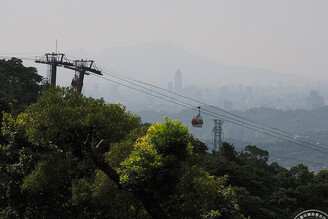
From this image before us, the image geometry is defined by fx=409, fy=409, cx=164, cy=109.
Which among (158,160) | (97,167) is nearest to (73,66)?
(97,167)

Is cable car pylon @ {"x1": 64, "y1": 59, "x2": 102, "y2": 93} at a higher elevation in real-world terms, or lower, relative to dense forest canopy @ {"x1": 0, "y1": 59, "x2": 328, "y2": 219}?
higher

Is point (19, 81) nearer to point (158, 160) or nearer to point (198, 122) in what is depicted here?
point (198, 122)

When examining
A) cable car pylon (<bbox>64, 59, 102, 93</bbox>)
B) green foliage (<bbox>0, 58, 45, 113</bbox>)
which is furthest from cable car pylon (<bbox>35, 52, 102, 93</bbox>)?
green foliage (<bbox>0, 58, 45, 113</bbox>)

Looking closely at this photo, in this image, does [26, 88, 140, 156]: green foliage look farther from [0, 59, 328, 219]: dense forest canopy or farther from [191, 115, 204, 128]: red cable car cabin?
[191, 115, 204, 128]: red cable car cabin

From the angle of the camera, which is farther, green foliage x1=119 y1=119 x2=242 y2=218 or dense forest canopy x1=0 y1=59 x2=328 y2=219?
dense forest canopy x1=0 y1=59 x2=328 y2=219

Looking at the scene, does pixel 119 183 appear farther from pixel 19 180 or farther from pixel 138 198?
pixel 19 180

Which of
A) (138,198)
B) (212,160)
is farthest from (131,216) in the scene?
(212,160)

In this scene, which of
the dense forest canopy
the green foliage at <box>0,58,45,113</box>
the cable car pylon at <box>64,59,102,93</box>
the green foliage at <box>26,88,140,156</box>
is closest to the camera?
the dense forest canopy

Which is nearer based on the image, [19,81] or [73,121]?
[73,121]

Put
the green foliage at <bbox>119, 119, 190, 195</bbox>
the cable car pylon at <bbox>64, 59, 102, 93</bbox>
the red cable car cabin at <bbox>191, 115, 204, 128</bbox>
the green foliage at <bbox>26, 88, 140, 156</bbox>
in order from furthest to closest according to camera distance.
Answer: the red cable car cabin at <bbox>191, 115, 204, 128</bbox> < the cable car pylon at <bbox>64, 59, 102, 93</bbox> < the green foliage at <bbox>26, 88, 140, 156</bbox> < the green foliage at <bbox>119, 119, 190, 195</bbox>

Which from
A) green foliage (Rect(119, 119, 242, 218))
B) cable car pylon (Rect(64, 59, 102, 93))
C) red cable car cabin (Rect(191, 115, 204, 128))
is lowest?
green foliage (Rect(119, 119, 242, 218))
